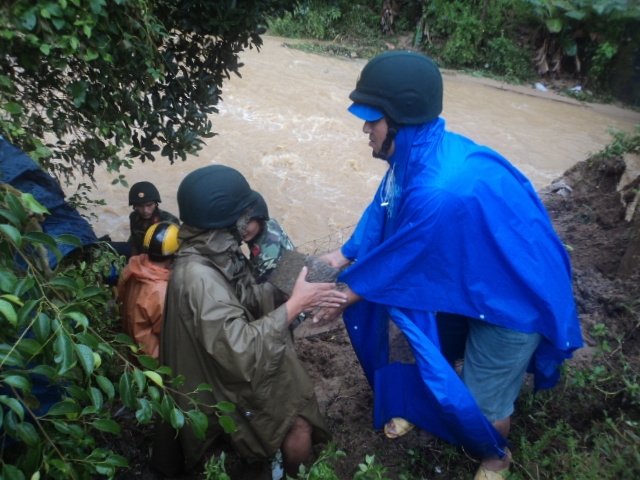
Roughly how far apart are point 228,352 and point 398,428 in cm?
113

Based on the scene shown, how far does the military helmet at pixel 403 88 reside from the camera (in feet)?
7.93

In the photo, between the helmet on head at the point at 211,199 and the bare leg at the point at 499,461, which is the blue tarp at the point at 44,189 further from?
the bare leg at the point at 499,461

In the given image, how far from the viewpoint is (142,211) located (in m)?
4.95

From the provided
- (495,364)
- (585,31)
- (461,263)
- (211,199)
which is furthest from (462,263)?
(585,31)

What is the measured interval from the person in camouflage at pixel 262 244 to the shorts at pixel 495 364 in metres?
1.34

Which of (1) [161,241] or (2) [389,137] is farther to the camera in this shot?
(1) [161,241]

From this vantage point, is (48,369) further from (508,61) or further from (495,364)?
(508,61)

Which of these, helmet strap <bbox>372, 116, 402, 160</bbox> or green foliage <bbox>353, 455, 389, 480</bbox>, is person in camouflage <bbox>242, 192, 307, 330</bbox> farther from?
green foliage <bbox>353, 455, 389, 480</bbox>

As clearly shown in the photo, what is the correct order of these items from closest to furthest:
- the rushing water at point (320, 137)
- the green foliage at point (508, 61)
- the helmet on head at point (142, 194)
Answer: the helmet on head at point (142, 194), the rushing water at point (320, 137), the green foliage at point (508, 61)

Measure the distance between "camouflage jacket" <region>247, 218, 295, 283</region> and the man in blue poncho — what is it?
0.89m

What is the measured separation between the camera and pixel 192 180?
275cm

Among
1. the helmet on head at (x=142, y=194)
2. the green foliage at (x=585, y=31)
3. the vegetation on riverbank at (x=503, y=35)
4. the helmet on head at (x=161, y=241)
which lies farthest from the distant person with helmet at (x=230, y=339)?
the green foliage at (x=585, y=31)

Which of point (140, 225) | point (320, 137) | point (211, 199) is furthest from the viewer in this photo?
point (320, 137)

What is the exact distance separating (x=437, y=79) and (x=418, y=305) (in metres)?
0.99
